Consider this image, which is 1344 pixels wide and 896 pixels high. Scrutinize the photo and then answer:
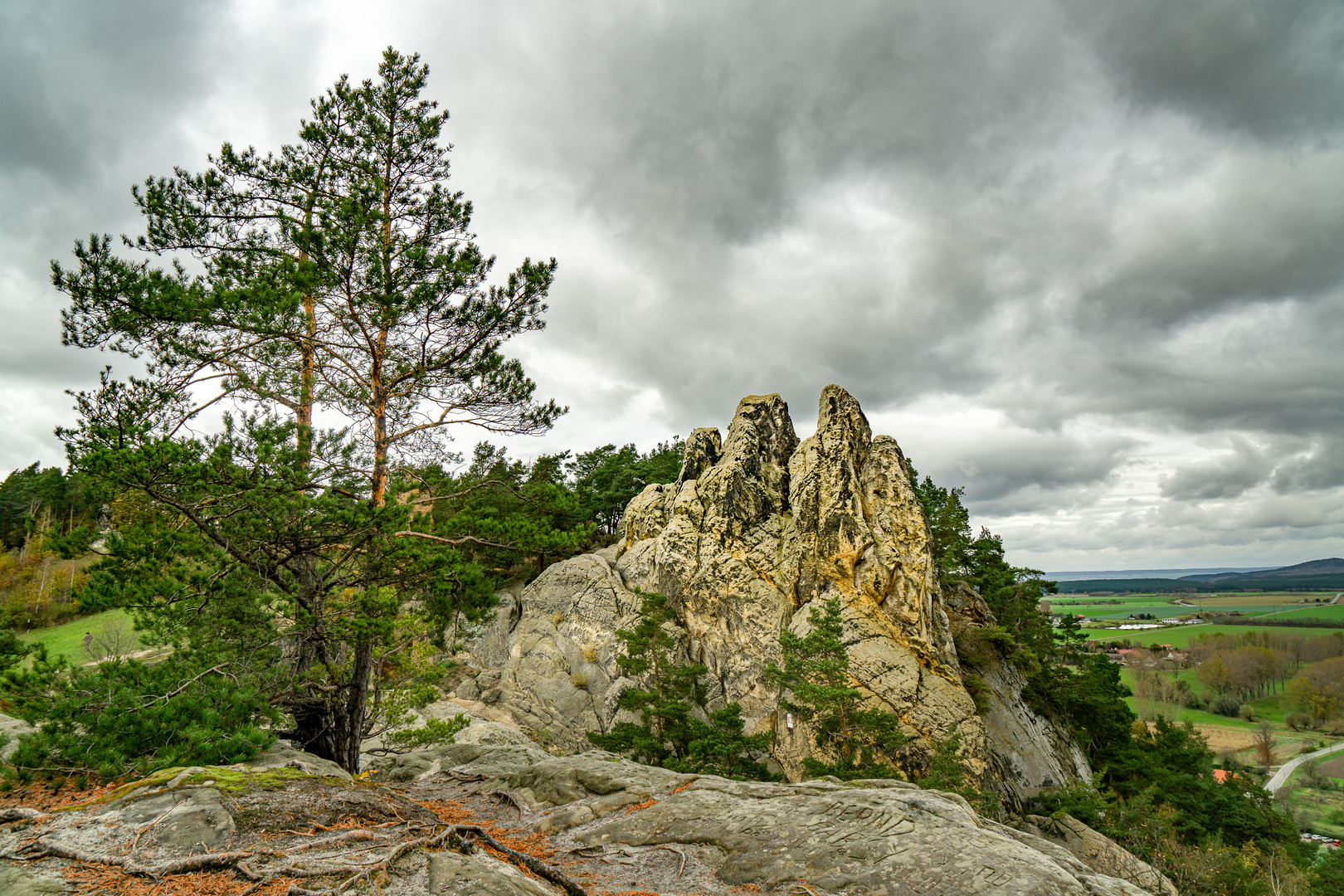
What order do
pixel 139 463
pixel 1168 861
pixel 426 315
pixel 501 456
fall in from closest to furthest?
pixel 139 463, pixel 426 315, pixel 501 456, pixel 1168 861

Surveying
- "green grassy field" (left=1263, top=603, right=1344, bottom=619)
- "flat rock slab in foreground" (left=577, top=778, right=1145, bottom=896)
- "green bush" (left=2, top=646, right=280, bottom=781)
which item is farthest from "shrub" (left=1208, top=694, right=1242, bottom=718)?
"green grassy field" (left=1263, top=603, right=1344, bottom=619)

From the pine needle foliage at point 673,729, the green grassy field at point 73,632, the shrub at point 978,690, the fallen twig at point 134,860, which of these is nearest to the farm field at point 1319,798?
A: the shrub at point 978,690

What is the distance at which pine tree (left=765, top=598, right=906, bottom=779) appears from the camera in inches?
627

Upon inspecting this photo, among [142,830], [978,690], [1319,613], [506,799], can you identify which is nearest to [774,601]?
[978,690]

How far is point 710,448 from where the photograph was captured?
33.7 m

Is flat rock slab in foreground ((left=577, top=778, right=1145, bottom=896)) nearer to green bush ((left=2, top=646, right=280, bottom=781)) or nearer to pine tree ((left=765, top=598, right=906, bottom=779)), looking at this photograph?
green bush ((left=2, top=646, right=280, bottom=781))

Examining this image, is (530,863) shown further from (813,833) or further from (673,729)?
(673,729)

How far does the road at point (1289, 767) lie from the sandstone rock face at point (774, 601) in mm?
57500

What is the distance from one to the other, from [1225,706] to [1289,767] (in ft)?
56.2

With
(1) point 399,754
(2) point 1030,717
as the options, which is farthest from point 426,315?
(2) point 1030,717

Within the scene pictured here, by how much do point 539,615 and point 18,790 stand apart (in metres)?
25.6

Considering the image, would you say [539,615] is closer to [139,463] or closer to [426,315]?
[426,315]

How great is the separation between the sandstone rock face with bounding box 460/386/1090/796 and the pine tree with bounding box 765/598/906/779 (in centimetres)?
202

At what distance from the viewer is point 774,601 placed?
83.9 feet
